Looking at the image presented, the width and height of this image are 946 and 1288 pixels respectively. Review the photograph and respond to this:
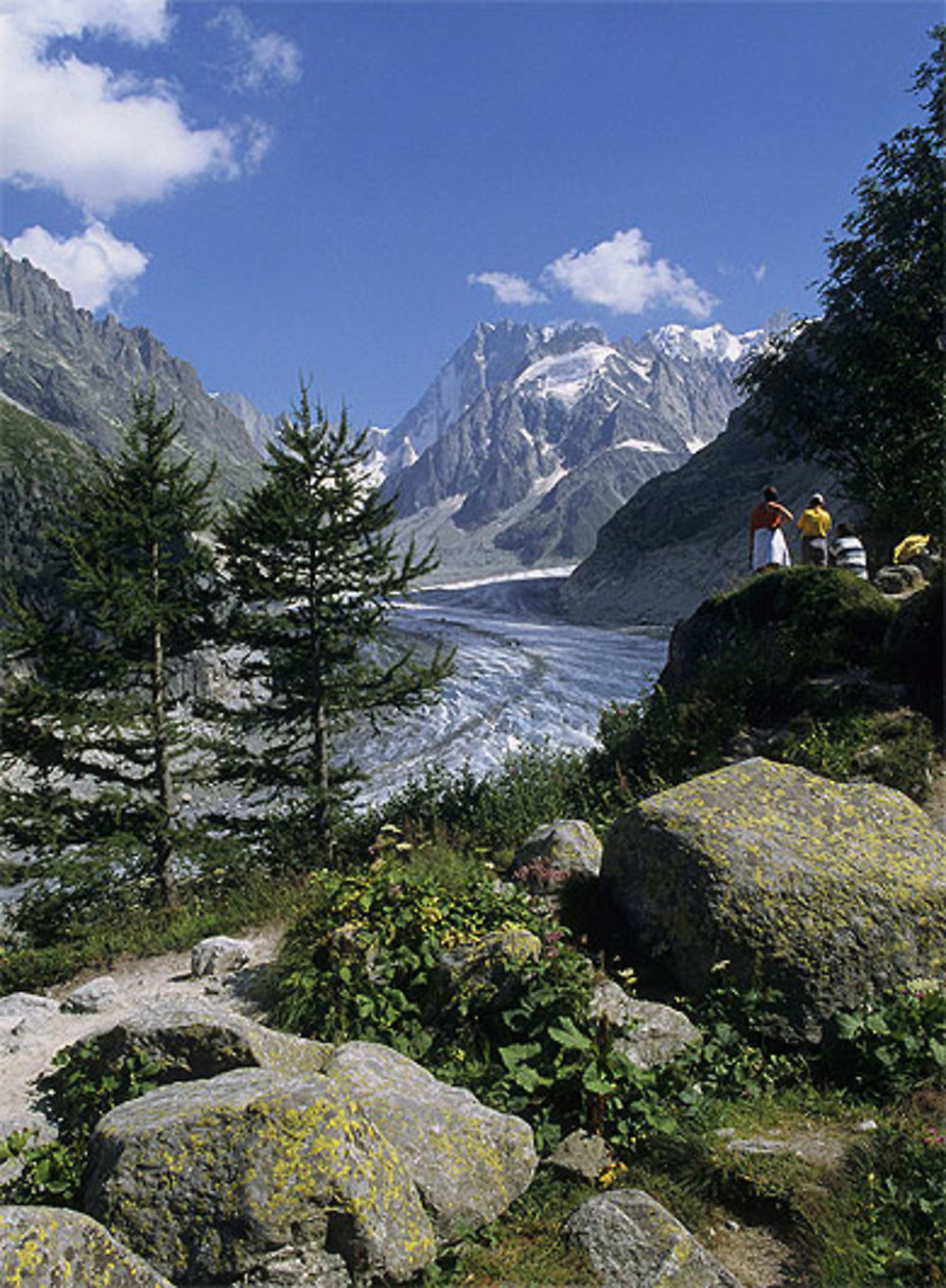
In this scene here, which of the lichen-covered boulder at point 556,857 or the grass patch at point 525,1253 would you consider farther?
the lichen-covered boulder at point 556,857

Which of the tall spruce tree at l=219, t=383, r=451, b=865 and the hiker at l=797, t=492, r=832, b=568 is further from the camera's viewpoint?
the tall spruce tree at l=219, t=383, r=451, b=865

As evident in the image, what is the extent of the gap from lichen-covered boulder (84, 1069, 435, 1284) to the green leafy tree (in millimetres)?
14840

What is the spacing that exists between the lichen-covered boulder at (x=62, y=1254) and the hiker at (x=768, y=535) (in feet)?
50.4

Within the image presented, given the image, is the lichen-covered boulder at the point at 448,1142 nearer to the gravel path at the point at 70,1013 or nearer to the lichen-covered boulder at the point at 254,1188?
the lichen-covered boulder at the point at 254,1188

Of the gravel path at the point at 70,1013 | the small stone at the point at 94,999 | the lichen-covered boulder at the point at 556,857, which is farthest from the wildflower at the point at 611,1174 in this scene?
the small stone at the point at 94,999

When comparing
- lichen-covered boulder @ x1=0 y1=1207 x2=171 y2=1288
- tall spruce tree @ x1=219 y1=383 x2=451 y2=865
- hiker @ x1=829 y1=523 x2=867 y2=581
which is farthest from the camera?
tall spruce tree @ x1=219 y1=383 x2=451 y2=865

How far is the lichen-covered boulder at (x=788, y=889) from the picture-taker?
17.4 ft

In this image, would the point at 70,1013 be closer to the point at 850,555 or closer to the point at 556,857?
the point at 556,857

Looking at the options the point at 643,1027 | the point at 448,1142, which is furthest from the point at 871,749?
the point at 448,1142

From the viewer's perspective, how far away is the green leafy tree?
15.2 metres

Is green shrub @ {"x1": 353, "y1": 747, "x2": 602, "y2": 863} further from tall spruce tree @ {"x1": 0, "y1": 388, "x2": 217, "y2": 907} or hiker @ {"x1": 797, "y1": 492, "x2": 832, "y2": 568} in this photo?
hiker @ {"x1": 797, "y1": 492, "x2": 832, "y2": 568}

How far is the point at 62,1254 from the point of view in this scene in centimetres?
302

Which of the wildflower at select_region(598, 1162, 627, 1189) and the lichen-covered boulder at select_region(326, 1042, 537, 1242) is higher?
the lichen-covered boulder at select_region(326, 1042, 537, 1242)

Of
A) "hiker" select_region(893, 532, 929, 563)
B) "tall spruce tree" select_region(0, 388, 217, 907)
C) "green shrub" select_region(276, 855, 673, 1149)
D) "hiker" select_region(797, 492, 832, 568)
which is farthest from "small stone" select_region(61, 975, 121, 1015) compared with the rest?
"hiker" select_region(797, 492, 832, 568)
